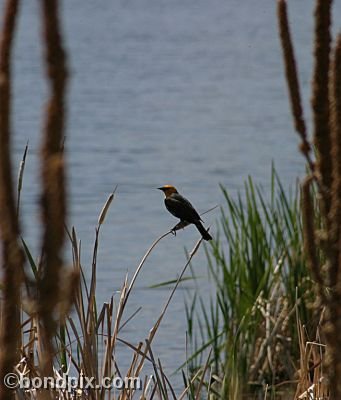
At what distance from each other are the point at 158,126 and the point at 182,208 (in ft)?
30.7

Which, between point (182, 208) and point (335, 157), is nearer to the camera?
point (335, 157)

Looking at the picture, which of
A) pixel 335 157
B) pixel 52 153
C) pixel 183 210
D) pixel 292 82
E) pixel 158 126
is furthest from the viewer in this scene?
pixel 158 126

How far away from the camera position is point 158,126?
1363 cm

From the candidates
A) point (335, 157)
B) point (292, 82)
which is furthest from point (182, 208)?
point (335, 157)

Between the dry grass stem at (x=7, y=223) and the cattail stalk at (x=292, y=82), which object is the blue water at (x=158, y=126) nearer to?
the dry grass stem at (x=7, y=223)

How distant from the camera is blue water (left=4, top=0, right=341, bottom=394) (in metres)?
7.53

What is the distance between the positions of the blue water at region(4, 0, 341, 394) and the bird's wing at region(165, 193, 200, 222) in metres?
0.61

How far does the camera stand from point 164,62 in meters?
19.8

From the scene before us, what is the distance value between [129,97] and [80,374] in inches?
546

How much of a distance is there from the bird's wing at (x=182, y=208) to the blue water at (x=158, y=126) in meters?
0.61

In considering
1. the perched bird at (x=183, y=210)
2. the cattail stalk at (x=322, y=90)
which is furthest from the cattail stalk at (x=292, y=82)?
the perched bird at (x=183, y=210)

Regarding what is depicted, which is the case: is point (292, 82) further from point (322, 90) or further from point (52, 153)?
point (52, 153)

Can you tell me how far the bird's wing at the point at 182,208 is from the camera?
4.28m

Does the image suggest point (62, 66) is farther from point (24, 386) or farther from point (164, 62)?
point (164, 62)
